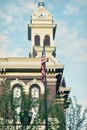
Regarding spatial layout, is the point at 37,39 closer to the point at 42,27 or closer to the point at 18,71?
the point at 42,27

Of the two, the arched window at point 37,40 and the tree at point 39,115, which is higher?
the arched window at point 37,40

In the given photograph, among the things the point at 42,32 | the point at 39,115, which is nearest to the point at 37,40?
the point at 42,32

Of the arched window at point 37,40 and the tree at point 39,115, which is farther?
the arched window at point 37,40

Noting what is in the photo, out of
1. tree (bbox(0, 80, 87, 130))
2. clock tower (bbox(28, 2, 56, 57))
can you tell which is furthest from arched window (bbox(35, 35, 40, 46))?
tree (bbox(0, 80, 87, 130))

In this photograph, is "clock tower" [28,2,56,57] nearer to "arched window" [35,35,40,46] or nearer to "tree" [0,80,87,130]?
"arched window" [35,35,40,46]

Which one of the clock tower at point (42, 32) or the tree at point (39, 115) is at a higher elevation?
the clock tower at point (42, 32)

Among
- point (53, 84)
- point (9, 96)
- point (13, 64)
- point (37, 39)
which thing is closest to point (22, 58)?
point (13, 64)

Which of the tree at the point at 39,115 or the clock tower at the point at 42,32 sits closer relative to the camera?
the tree at the point at 39,115

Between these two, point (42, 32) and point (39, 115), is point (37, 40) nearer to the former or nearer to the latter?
point (42, 32)

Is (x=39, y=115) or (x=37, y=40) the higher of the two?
(x=37, y=40)

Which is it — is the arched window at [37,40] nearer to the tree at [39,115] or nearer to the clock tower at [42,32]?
the clock tower at [42,32]

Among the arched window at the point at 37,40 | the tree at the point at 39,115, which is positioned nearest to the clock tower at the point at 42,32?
the arched window at the point at 37,40

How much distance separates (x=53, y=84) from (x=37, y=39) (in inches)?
1175

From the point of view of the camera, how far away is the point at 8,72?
113 feet
